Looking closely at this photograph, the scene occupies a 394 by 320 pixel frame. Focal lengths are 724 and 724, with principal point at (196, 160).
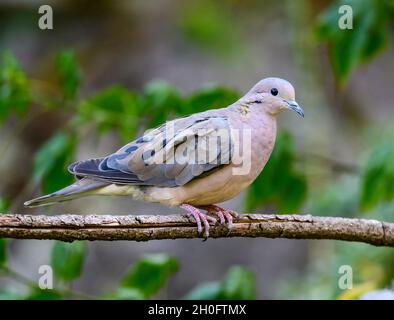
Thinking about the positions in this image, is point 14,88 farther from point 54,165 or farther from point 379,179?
point 379,179

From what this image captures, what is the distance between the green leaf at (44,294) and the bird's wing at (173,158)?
23.0 inches

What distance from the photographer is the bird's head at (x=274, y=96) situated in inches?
113

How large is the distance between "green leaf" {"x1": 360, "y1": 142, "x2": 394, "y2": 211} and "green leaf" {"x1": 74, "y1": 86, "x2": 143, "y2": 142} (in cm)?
111

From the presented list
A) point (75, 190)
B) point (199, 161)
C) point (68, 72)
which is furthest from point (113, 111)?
point (199, 161)

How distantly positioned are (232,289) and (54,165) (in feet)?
3.26

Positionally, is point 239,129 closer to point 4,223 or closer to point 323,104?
point 4,223

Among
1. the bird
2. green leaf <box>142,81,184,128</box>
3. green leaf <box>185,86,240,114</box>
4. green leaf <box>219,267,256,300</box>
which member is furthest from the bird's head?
green leaf <box>219,267,256,300</box>

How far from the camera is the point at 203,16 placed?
6641 mm

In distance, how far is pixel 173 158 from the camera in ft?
9.59

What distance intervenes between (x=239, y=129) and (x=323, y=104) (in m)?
3.56

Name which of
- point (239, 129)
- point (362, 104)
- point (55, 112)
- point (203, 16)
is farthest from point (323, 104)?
point (239, 129)

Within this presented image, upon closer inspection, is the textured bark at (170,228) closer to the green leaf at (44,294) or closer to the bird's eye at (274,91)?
the bird's eye at (274,91)

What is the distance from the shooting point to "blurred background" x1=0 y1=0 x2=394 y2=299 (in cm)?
339

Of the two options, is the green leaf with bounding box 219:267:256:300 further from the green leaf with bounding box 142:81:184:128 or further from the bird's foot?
the green leaf with bounding box 142:81:184:128
